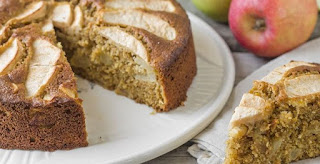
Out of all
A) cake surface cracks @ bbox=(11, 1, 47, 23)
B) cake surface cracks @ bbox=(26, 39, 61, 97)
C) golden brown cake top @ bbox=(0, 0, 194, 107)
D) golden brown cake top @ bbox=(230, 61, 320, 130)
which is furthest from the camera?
cake surface cracks @ bbox=(11, 1, 47, 23)

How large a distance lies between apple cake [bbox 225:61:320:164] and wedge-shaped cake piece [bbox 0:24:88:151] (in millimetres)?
1064

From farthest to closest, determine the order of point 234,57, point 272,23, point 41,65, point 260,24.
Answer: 1. point 234,57
2. point 260,24
3. point 272,23
4. point 41,65

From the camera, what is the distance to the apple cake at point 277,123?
332 centimetres

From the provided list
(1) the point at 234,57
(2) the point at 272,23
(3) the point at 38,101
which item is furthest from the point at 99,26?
(2) the point at 272,23

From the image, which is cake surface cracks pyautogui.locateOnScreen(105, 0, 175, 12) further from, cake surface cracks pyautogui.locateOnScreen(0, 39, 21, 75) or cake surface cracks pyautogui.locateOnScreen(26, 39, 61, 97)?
cake surface cracks pyautogui.locateOnScreen(0, 39, 21, 75)

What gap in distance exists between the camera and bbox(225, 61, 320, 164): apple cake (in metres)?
3.32

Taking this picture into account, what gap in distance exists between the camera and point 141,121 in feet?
12.8

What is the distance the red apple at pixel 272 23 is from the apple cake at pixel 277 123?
2.81ft

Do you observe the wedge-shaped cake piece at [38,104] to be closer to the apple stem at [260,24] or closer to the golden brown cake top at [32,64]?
the golden brown cake top at [32,64]

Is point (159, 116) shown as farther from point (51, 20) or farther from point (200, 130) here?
point (51, 20)

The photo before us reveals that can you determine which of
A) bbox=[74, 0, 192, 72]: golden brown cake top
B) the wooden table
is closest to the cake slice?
bbox=[74, 0, 192, 72]: golden brown cake top

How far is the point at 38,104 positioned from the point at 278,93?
5.12 feet

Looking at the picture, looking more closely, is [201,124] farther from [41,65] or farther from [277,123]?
[41,65]

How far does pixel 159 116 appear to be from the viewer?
12.9 ft
